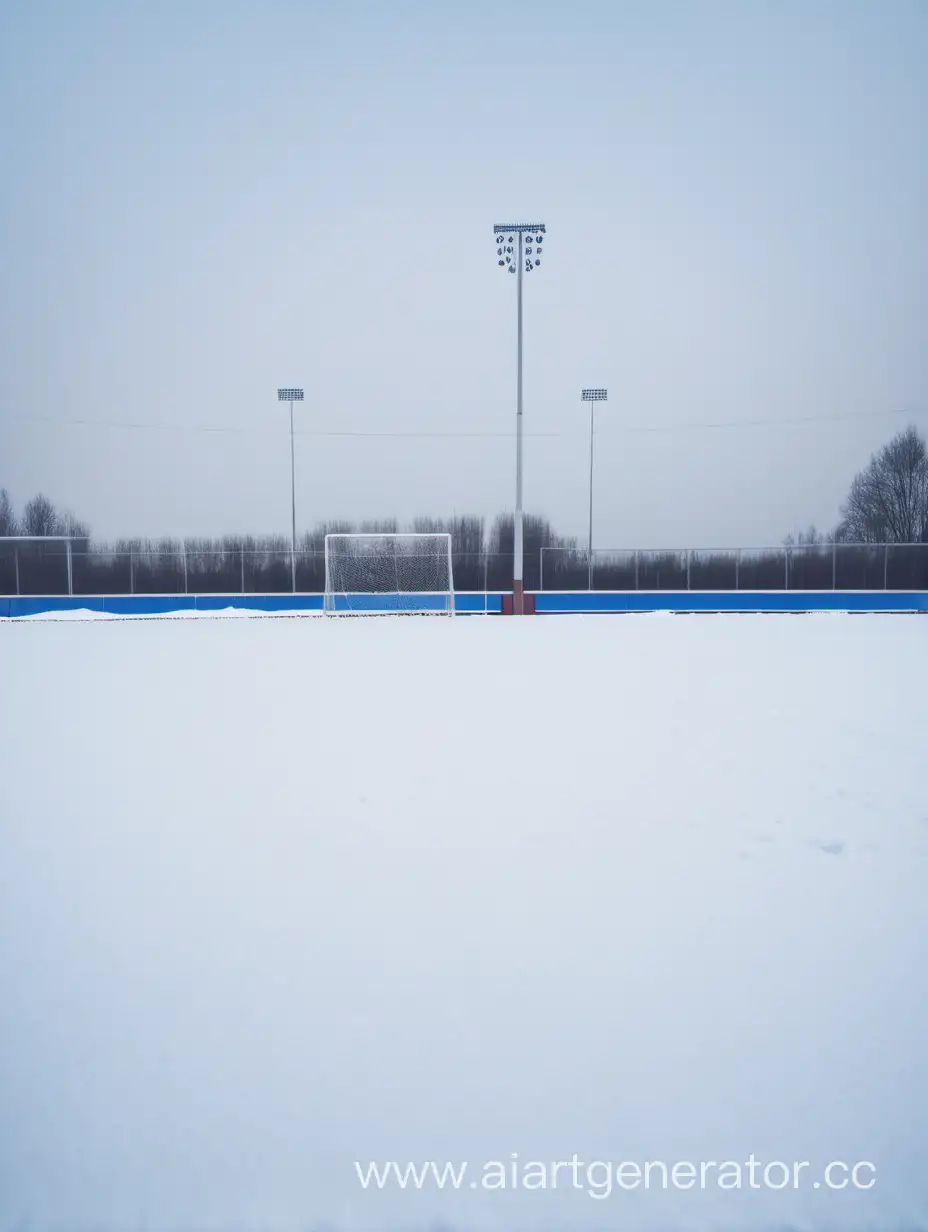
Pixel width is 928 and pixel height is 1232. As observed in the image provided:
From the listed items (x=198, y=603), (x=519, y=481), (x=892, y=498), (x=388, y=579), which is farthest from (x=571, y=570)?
(x=892, y=498)

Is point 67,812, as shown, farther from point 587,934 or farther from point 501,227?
point 501,227

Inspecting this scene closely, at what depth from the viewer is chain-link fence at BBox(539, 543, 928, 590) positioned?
89.1 feet

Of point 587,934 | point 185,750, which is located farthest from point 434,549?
point 587,934

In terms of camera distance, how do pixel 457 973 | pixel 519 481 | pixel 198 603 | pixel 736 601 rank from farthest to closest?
→ pixel 198 603
pixel 736 601
pixel 519 481
pixel 457 973

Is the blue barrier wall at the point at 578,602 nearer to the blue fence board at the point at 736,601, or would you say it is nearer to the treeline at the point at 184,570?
the blue fence board at the point at 736,601

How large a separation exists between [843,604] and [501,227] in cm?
1498

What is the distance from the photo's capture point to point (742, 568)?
93.6 feet

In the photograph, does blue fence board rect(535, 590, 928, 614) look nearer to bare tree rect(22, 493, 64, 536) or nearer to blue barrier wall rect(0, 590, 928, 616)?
blue barrier wall rect(0, 590, 928, 616)

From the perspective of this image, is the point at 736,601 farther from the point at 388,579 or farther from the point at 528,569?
the point at 388,579

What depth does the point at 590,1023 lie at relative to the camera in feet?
7.48

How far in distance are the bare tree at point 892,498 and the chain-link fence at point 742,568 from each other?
1253 cm

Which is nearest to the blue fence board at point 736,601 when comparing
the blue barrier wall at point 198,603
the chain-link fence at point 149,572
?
the blue barrier wall at point 198,603

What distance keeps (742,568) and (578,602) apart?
7.60m

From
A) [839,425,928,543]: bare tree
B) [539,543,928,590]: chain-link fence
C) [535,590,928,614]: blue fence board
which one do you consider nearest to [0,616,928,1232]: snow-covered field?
[535,590,928,614]: blue fence board
